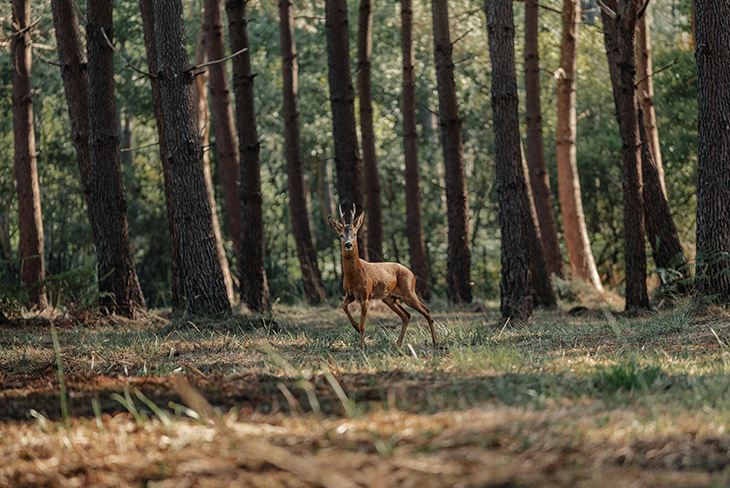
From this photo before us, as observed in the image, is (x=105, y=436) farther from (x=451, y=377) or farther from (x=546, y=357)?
(x=546, y=357)

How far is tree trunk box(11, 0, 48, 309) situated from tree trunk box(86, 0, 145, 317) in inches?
164

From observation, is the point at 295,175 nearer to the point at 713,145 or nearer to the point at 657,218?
the point at 657,218

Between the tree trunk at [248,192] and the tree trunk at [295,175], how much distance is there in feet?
11.1

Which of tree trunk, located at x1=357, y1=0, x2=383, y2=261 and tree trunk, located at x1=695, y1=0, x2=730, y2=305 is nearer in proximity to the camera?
tree trunk, located at x1=695, y1=0, x2=730, y2=305

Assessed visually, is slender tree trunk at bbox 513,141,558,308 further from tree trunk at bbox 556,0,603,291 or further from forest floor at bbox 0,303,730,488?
forest floor at bbox 0,303,730,488

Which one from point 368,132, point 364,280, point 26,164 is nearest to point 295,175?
point 368,132

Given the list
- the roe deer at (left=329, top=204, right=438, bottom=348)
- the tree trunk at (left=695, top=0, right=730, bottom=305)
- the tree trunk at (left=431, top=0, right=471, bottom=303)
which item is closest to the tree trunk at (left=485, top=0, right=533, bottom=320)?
the tree trunk at (left=695, top=0, right=730, bottom=305)

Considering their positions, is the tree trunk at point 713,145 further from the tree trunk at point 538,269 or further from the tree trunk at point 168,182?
the tree trunk at point 168,182

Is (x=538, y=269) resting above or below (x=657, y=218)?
below

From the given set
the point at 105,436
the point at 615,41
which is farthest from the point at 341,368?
the point at 615,41

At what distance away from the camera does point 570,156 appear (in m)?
18.4

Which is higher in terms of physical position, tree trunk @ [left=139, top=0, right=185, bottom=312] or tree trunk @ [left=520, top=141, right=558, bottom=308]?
tree trunk @ [left=139, top=0, right=185, bottom=312]

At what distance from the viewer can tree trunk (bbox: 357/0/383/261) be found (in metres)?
17.4

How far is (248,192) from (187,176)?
3642mm
